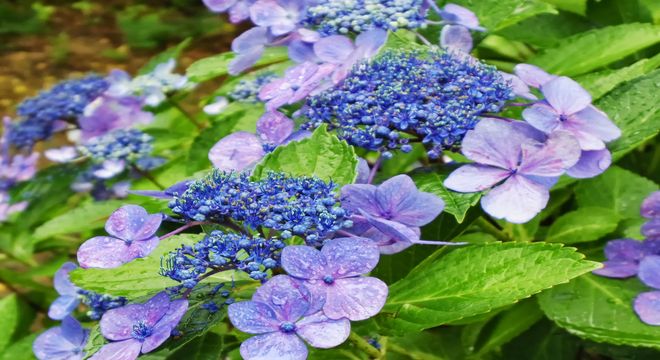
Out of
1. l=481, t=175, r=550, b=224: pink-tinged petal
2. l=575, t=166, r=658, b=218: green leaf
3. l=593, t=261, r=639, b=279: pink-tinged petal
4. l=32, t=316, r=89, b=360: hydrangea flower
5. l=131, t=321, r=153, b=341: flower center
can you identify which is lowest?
l=575, t=166, r=658, b=218: green leaf

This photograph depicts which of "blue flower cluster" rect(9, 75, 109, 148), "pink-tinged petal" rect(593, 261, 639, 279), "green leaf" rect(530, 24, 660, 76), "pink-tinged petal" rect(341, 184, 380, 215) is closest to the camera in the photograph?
"pink-tinged petal" rect(341, 184, 380, 215)

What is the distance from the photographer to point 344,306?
72 centimetres

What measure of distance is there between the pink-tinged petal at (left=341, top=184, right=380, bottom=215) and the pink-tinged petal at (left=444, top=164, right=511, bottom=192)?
10 centimetres

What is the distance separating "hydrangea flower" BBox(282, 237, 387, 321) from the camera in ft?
2.35

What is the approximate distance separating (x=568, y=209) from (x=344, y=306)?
2.84 feet

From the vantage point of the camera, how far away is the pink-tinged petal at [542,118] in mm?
879

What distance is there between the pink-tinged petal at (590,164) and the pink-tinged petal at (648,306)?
21 centimetres

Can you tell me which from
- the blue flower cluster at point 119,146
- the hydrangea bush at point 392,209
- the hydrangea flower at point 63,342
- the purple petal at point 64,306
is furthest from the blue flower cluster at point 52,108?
the hydrangea flower at point 63,342

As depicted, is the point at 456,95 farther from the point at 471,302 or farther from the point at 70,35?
the point at 70,35

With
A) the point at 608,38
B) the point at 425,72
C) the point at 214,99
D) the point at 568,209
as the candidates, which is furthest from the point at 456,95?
the point at 214,99

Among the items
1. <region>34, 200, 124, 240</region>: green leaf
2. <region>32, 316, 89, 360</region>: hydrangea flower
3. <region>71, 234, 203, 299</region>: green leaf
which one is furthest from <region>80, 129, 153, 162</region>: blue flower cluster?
<region>71, 234, 203, 299</region>: green leaf

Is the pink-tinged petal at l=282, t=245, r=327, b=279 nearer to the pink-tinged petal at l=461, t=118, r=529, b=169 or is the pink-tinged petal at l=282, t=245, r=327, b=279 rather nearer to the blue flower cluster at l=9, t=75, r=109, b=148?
the pink-tinged petal at l=461, t=118, r=529, b=169

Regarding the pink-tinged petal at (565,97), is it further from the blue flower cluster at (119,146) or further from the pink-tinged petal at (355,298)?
the blue flower cluster at (119,146)

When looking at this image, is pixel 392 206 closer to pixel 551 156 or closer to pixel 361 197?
pixel 361 197
